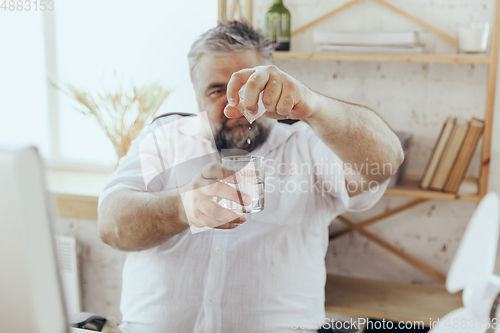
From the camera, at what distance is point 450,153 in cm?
107

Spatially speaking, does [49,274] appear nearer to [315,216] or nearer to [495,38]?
[315,216]

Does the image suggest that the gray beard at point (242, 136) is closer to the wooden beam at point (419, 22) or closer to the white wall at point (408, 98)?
the white wall at point (408, 98)

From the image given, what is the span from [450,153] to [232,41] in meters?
0.61

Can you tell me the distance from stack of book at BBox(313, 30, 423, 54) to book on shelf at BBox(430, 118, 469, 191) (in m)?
0.22

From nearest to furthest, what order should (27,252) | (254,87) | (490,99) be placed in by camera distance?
(27,252) < (254,87) < (490,99)

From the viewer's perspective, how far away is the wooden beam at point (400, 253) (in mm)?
1317

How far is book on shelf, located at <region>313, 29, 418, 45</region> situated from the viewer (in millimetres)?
1081

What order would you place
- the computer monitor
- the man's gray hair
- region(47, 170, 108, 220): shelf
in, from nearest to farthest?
the computer monitor → the man's gray hair → region(47, 170, 108, 220): shelf

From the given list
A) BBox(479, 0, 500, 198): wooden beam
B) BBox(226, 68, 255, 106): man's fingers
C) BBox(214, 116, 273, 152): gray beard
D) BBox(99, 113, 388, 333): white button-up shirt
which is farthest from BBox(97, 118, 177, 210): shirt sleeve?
BBox(479, 0, 500, 198): wooden beam

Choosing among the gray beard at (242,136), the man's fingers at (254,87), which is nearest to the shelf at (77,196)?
the gray beard at (242,136)

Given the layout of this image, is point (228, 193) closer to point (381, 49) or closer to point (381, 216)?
point (381, 49)

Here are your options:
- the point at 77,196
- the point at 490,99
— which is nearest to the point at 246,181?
the point at 490,99

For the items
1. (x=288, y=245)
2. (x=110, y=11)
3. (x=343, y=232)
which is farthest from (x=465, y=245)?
(x=110, y=11)

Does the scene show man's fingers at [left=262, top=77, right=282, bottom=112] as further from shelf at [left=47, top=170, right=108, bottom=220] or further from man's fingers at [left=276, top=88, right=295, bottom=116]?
shelf at [left=47, top=170, right=108, bottom=220]
